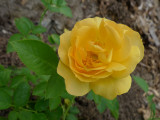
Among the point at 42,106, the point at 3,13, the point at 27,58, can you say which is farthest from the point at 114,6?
the point at 27,58

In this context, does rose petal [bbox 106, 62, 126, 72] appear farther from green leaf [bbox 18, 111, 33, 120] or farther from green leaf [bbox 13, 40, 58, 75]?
green leaf [bbox 18, 111, 33, 120]

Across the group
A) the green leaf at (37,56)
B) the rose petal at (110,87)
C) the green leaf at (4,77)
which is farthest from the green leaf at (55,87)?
the green leaf at (4,77)

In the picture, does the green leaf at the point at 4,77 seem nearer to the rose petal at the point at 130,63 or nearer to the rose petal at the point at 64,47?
the rose petal at the point at 64,47

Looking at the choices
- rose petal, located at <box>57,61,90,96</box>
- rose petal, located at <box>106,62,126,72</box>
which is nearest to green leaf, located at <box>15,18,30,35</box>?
rose petal, located at <box>57,61,90,96</box>

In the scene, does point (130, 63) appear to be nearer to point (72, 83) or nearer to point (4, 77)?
point (72, 83)

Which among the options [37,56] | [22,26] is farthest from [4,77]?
[37,56]

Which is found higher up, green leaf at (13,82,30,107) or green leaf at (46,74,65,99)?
green leaf at (46,74,65,99)
